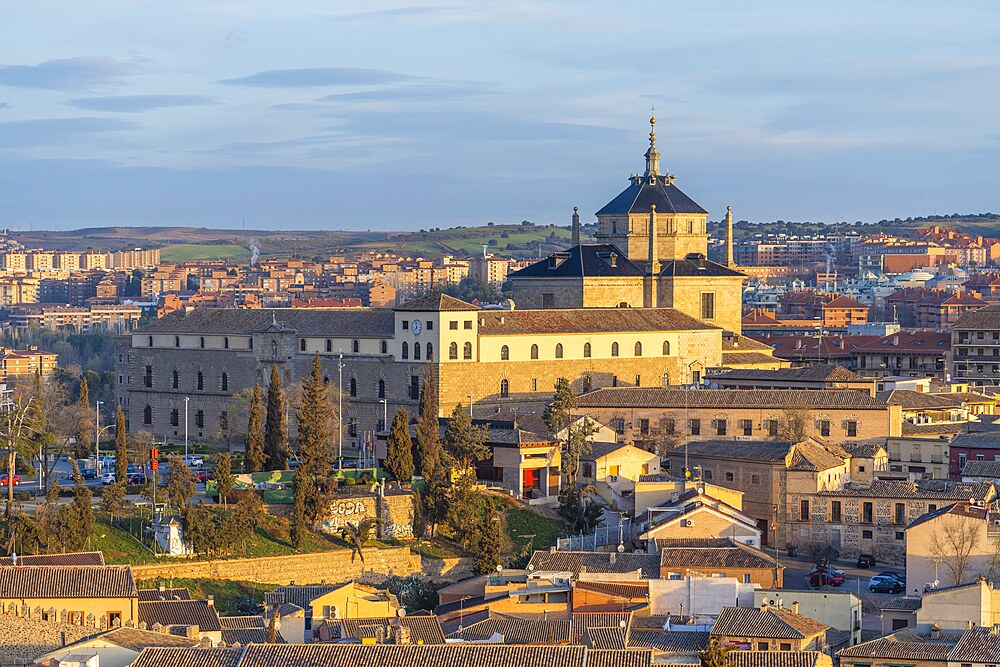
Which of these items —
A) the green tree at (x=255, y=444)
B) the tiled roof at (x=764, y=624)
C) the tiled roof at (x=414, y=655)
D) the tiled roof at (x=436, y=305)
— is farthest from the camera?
the tiled roof at (x=436, y=305)

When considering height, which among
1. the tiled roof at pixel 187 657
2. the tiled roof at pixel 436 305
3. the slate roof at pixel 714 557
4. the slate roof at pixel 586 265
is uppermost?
the slate roof at pixel 586 265

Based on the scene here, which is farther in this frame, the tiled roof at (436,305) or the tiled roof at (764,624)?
the tiled roof at (436,305)

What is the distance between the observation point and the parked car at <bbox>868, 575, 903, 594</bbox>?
159 ft

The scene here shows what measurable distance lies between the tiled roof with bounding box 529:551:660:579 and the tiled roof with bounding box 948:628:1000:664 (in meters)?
9.44

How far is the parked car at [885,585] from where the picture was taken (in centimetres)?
4844

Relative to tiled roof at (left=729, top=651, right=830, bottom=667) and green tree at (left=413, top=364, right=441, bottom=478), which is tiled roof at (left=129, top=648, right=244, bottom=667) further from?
green tree at (left=413, top=364, right=441, bottom=478)

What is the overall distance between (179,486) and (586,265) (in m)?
29.0

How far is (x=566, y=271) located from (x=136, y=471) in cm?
2241

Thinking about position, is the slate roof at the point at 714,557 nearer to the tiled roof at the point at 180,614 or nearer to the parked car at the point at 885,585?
the parked car at the point at 885,585

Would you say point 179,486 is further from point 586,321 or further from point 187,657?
point 586,321

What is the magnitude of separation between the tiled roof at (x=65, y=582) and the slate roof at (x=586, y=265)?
36657 mm

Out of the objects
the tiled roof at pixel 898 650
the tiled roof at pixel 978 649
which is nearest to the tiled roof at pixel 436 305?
the tiled roof at pixel 898 650

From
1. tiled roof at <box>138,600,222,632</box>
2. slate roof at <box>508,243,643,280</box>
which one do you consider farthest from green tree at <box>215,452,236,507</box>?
slate roof at <box>508,243,643,280</box>

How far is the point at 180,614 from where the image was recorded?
1628 inches
